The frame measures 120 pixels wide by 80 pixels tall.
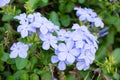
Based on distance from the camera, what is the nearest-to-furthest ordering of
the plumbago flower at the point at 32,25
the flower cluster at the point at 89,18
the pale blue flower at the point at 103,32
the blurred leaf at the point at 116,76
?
the plumbago flower at the point at 32,25
the blurred leaf at the point at 116,76
the flower cluster at the point at 89,18
the pale blue flower at the point at 103,32

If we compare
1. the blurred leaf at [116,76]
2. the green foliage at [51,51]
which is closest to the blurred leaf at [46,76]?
the green foliage at [51,51]

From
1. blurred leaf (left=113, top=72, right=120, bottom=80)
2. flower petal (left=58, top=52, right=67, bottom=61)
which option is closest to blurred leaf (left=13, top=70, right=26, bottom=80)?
flower petal (left=58, top=52, right=67, bottom=61)

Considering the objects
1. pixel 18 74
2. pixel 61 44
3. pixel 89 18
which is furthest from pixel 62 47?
pixel 89 18

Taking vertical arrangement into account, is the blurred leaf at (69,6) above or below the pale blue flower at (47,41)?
above

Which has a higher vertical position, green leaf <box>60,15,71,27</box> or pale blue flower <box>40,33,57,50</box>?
pale blue flower <box>40,33,57,50</box>

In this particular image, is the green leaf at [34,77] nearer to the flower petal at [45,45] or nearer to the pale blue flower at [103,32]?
the flower petal at [45,45]

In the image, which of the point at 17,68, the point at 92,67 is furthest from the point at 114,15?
the point at 17,68

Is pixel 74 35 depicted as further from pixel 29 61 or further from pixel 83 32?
pixel 29 61

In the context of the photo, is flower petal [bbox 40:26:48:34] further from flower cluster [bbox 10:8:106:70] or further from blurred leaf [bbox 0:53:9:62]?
blurred leaf [bbox 0:53:9:62]
